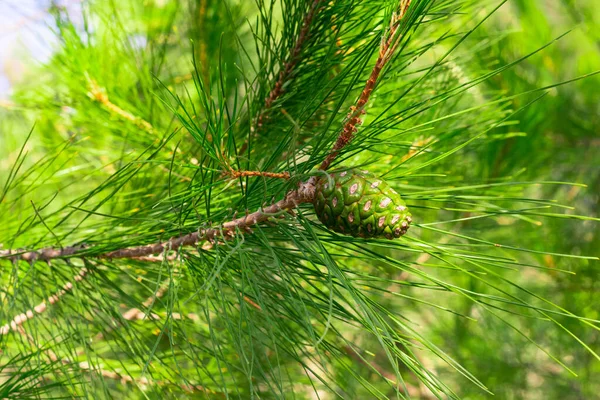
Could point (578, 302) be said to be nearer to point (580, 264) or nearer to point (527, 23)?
point (580, 264)

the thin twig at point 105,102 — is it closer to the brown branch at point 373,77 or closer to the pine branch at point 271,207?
the pine branch at point 271,207

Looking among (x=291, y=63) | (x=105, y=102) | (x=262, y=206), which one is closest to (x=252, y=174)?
(x=262, y=206)

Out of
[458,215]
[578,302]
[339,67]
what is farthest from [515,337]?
[339,67]

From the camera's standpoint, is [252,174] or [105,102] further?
[105,102]

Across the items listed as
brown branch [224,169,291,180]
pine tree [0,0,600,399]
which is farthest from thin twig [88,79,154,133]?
brown branch [224,169,291,180]

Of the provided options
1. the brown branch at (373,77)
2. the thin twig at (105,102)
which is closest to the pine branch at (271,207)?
the brown branch at (373,77)

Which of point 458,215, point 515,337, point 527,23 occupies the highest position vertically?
point 527,23

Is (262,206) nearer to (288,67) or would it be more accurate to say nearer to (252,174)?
(252,174)
